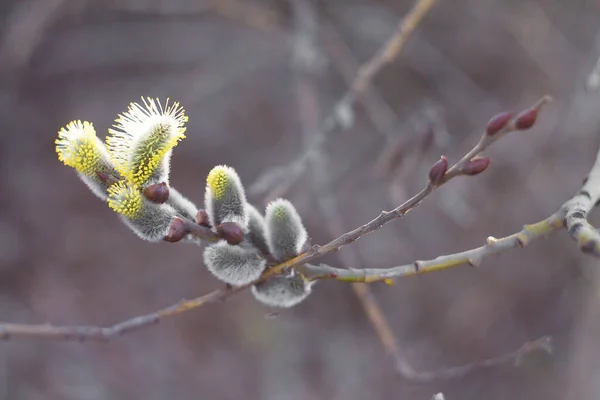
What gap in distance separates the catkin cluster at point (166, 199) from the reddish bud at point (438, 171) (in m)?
0.32

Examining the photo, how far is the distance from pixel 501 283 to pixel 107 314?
2684 millimetres

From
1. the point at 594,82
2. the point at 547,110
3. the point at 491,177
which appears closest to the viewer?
the point at 594,82

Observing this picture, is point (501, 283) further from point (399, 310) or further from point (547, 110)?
point (547, 110)

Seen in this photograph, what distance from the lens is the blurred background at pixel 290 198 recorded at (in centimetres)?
347

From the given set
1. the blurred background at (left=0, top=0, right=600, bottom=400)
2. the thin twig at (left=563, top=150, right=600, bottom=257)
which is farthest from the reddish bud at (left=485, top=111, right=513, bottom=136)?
the blurred background at (left=0, top=0, right=600, bottom=400)

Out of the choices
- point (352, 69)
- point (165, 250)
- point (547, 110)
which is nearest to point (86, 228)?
point (165, 250)

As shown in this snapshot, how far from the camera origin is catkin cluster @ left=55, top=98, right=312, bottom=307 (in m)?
1.11

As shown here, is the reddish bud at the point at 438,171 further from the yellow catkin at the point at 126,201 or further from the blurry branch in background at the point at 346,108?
the blurry branch in background at the point at 346,108

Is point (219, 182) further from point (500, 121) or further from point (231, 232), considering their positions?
point (500, 121)

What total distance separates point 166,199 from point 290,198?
229 cm

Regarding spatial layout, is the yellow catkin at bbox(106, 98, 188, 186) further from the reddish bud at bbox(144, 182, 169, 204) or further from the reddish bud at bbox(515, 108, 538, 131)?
the reddish bud at bbox(515, 108, 538, 131)

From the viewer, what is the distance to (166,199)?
44.8 inches

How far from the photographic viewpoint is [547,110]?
11.0ft

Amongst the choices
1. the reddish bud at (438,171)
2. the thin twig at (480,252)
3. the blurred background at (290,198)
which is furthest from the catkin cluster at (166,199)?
the blurred background at (290,198)
